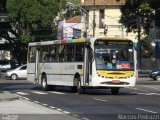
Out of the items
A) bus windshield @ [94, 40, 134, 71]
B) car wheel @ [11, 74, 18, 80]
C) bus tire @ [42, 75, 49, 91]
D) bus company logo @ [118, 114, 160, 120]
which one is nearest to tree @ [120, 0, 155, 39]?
car wheel @ [11, 74, 18, 80]

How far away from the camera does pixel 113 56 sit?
31.2 m

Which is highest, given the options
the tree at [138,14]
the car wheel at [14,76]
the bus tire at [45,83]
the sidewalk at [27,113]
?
the tree at [138,14]

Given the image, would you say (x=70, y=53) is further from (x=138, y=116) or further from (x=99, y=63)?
(x=138, y=116)

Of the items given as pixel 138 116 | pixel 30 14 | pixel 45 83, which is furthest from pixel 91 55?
pixel 30 14

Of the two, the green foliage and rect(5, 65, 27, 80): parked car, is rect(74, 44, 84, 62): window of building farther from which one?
the green foliage

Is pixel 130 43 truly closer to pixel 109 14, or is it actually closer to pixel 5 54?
pixel 109 14

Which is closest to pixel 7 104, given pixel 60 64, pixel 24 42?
pixel 60 64

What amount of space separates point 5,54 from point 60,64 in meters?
119

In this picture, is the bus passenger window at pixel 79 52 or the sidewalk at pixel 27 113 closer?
the sidewalk at pixel 27 113

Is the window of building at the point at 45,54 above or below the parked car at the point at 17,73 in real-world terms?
above

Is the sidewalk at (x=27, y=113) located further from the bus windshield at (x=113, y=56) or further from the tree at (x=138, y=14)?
the tree at (x=138, y=14)

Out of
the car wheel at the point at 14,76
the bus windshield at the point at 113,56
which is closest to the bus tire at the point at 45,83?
the bus windshield at the point at 113,56

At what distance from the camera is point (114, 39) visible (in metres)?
31.7

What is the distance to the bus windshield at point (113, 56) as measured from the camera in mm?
31141
